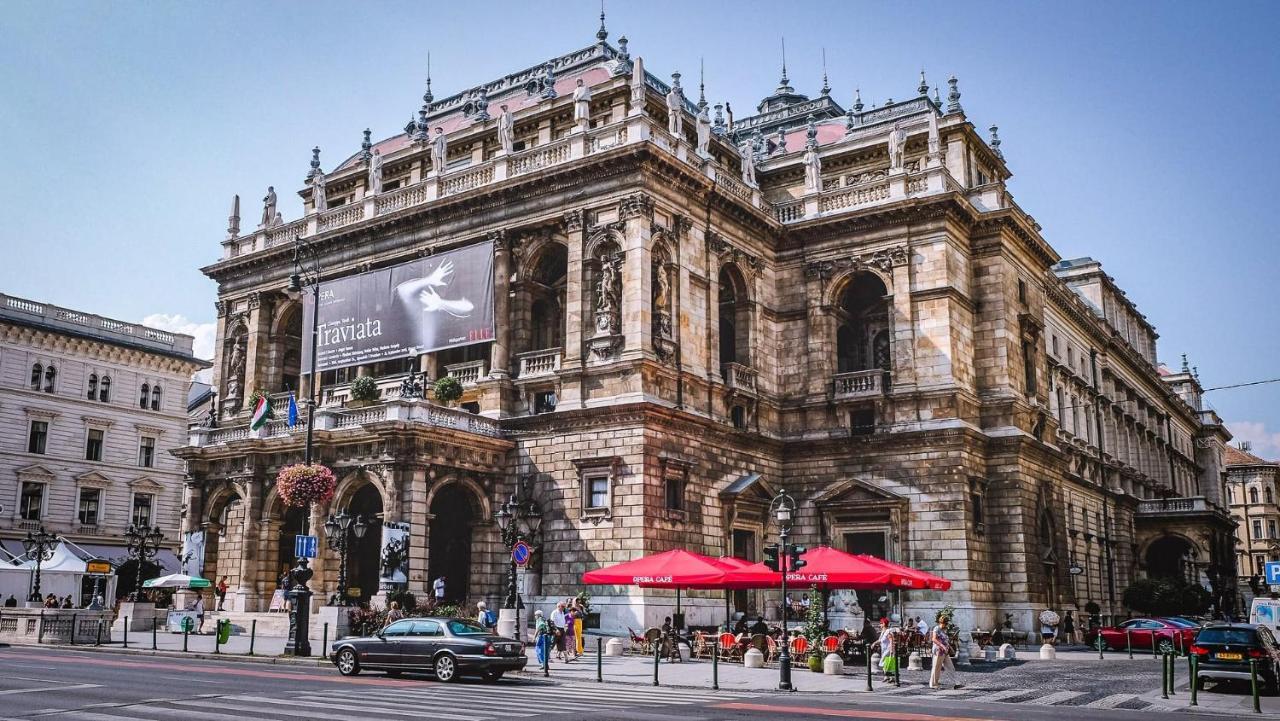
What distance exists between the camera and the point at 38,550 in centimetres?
4138

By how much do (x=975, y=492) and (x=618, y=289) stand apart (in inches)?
604

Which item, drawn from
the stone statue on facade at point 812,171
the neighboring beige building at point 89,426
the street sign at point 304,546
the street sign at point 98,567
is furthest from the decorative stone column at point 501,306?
the neighboring beige building at point 89,426

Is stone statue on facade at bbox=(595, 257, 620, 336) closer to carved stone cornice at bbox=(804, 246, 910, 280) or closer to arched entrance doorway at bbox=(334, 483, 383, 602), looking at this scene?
carved stone cornice at bbox=(804, 246, 910, 280)

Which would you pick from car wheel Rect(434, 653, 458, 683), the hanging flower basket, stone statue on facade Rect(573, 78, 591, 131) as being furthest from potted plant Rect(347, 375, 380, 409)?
car wheel Rect(434, 653, 458, 683)

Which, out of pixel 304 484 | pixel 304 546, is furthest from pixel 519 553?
pixel 304 484

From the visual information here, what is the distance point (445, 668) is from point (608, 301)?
17.7 m

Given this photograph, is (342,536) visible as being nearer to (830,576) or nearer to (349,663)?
(349,663)

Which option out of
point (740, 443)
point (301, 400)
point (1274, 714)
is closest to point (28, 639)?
point (301, 400)

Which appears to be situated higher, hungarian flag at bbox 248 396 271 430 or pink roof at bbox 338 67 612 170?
pink roof at bbox 338 67 612 170

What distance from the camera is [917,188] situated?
144 ft

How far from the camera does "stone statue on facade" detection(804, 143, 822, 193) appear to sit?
4616cm

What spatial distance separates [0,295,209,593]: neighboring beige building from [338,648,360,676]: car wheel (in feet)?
128

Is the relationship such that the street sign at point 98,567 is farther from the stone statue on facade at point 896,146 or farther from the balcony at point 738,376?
the stone statue on facade at point 896,146

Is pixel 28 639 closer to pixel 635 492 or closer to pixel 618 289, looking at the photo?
pixel 635 492
